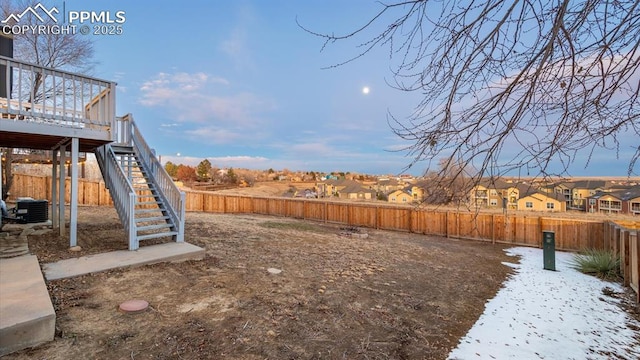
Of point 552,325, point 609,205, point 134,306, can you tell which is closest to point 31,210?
point 134,306

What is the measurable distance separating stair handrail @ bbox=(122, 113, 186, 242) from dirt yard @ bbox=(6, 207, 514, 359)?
982 mm

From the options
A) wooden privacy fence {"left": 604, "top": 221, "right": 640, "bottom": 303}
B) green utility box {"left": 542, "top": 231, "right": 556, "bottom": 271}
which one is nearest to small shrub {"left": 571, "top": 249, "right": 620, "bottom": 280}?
wooden privacy fence {"left": 604, "top": 221, "right": 640, "bottom": 303}

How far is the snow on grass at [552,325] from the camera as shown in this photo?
3.28m

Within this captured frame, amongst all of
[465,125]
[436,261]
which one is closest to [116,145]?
[465,125]

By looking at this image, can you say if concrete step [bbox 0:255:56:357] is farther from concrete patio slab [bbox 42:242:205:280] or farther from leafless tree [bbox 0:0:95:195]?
leafless tree [bbox 0:0:95:195]

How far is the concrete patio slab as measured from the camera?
4363 mm

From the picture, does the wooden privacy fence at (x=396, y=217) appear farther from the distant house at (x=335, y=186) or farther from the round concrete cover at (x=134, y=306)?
the distant house at (x=335, y=186)

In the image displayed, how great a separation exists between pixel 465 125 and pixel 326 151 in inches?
848

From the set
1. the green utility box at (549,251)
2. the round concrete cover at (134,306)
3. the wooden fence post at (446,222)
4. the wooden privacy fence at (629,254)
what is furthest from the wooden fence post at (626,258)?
the round concrete cover at (134,306)

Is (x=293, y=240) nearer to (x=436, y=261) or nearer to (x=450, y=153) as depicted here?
(x=436, y=261)

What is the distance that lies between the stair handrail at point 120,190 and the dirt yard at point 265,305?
26.1 inches

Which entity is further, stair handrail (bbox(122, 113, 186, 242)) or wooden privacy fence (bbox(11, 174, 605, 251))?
wooden privacy fence (bbox(11, 174, 605, 251))

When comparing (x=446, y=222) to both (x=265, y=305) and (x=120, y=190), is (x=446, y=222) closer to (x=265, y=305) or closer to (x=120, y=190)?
(x=265, y=305)

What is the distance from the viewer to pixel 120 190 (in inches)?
238
